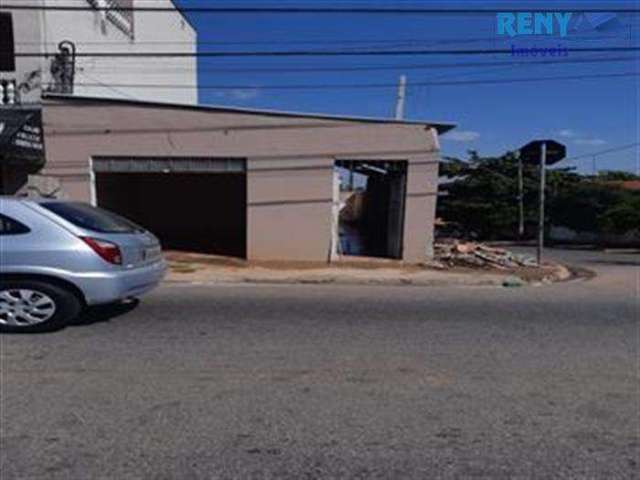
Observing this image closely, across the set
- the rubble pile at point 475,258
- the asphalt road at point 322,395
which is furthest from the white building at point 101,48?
the asphalt road at point 322,395

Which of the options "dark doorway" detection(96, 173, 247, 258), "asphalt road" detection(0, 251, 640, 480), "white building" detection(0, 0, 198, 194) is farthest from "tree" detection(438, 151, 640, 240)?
"asphalt road" detection(0, 251, 640, 480)

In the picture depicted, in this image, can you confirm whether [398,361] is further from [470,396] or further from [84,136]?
[84,136]

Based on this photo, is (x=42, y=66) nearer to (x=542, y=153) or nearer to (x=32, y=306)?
(x=542, y=153)

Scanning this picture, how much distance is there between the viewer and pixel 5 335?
933cm

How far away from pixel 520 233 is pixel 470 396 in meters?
45.3

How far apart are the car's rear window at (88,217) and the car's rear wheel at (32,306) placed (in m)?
0.72

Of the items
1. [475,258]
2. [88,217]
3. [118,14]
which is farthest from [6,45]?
[88,217]

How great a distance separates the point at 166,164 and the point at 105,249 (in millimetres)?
11926

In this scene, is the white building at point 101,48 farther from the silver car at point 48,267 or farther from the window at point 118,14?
the silver car at point 48,267

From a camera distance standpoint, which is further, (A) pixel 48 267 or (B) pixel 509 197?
(B) pixel 509 197

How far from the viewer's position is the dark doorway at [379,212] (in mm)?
22234

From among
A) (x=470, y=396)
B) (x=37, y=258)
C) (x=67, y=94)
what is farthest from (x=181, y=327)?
(x=67, y=94)

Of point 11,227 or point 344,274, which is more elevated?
point 11,227

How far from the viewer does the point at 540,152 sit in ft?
70.6
